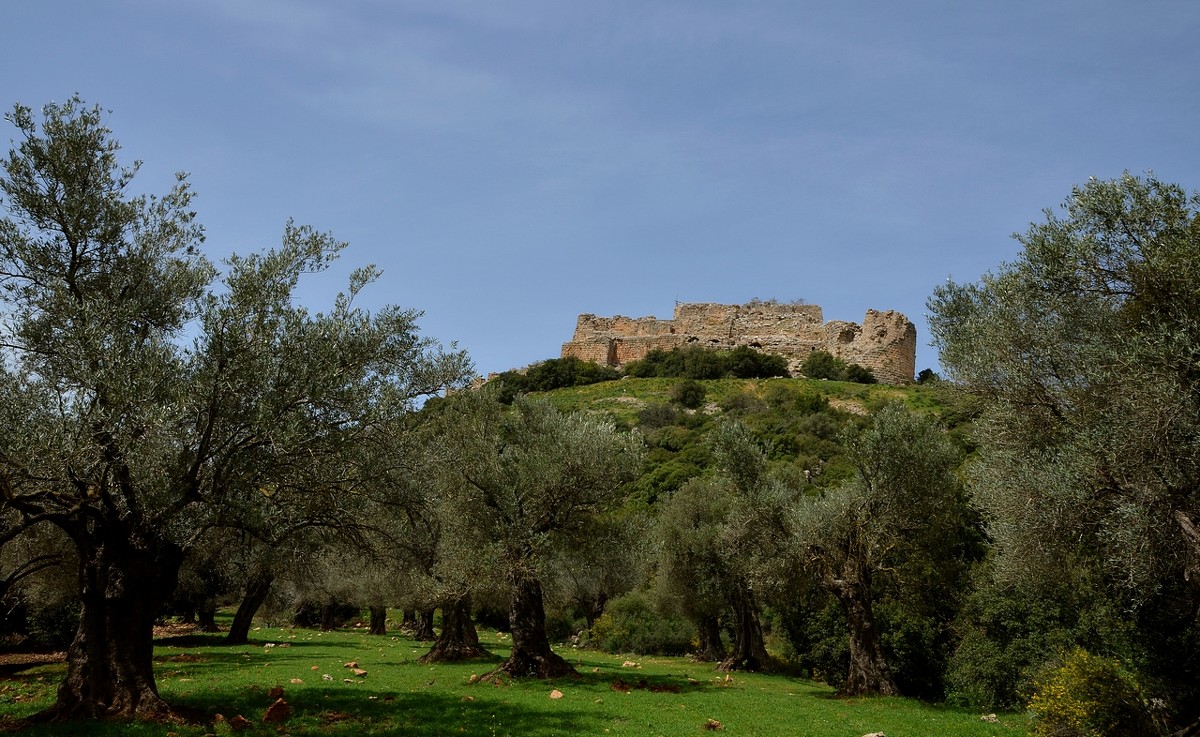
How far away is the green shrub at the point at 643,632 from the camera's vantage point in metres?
34.2

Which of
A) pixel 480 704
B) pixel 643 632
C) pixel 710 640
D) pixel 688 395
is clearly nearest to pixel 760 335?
pixel 688 395

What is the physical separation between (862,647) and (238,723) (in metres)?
14.6

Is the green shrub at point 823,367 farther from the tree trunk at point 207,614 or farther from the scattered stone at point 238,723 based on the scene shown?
the scattered stone at point 238,723

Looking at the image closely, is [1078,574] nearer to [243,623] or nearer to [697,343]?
[243,623]

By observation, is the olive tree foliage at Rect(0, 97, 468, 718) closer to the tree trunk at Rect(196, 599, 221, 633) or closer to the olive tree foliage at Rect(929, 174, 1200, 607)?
the olive tree foliage at Rect(929, 174, 1200, 607)

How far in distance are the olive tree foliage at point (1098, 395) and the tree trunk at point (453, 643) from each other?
51.6ft

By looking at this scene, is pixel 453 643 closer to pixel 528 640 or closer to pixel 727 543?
pixel 528 640

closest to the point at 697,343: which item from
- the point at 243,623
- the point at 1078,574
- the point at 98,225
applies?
the point at 243,623

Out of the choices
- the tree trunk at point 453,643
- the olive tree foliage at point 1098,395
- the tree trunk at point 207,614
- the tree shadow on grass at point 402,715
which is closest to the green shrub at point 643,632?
the tree trunk at point 453,643

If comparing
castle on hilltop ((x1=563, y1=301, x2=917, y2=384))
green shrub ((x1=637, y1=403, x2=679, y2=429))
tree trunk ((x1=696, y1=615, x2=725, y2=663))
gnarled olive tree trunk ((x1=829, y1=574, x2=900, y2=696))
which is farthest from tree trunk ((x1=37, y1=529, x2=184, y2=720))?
castle on hilltop ((x1=563, y1=301, x2=917, y2=384))

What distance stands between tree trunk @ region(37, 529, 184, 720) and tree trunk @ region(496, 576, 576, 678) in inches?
352

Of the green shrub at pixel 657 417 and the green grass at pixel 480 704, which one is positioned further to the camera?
the green shrub at pixel 657 417

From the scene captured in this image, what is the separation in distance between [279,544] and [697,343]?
7817 cm

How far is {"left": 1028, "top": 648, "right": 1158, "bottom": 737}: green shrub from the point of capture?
39.2 feet
